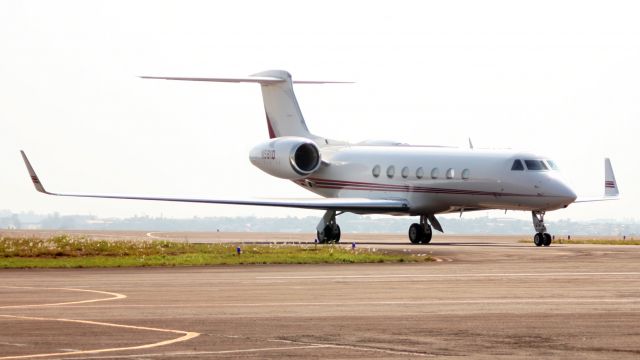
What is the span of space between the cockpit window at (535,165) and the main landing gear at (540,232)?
1.79m

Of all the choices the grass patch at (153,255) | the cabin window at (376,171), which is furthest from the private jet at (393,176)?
the grass patch at (153,255)

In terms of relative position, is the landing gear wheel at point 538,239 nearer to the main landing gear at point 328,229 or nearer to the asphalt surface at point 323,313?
the main landing gear at point 328,229

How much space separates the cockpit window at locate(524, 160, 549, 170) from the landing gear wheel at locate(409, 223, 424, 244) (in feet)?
21.2

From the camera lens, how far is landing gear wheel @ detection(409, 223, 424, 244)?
187 ft

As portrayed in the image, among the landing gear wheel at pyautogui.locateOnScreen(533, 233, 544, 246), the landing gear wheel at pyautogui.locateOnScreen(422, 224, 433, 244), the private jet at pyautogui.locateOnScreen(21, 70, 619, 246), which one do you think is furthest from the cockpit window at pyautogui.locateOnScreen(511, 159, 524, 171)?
the landing gear wheel at pyautogui.locateOnScreen(422, 224, 433, 244)

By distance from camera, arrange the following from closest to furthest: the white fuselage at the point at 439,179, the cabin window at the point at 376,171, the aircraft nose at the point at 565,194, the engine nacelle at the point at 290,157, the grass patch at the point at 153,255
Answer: the grass patch at the point at 153,255 → the aircraft nose at the point at 565,194 → the white fuselage at the point at 439,179 → the cabin window at the point at 376,171 → the engine nacelle at the point at 290,157

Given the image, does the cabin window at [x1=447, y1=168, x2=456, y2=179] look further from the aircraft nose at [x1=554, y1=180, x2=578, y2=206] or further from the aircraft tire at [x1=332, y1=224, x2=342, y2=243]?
the aircraft tire at [x1=332, y1=224, x2=342, y2=243]

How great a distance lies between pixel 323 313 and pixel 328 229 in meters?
38.8

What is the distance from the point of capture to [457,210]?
5716cm

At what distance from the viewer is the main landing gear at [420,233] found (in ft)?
187

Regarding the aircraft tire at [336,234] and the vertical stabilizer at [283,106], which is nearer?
the aircraft tire at [336,234]

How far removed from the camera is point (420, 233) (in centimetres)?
5722

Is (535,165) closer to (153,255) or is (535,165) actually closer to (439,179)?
(439,179)

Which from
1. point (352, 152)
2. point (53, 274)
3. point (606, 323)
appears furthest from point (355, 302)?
point (352, 152)
